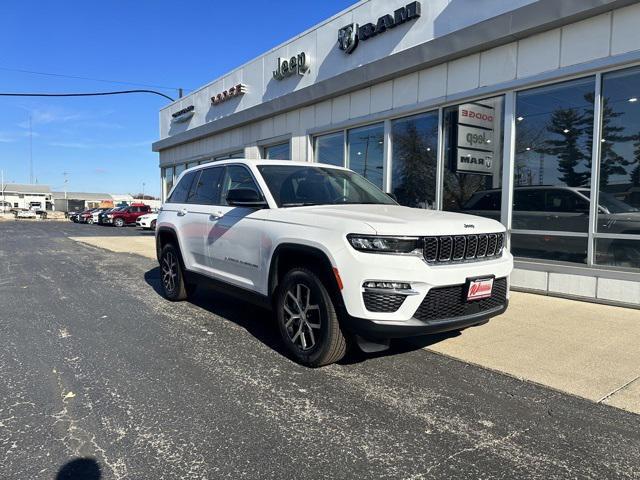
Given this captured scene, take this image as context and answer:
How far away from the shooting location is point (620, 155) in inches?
262

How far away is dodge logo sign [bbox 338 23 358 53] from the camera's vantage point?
11.0 meters

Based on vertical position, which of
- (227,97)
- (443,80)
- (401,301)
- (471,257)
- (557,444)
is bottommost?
(557,444)

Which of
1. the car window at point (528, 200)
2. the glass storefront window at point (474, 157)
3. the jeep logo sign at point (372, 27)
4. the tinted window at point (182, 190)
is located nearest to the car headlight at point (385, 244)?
the tinted window at point (182, 190)

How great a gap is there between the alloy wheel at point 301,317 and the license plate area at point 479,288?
122 cm

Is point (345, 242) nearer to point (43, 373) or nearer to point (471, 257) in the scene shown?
point (471, 257)

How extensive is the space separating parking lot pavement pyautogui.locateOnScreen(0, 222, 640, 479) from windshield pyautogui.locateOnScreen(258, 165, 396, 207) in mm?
1500

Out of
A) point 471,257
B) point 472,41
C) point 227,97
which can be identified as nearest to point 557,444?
point 471,257

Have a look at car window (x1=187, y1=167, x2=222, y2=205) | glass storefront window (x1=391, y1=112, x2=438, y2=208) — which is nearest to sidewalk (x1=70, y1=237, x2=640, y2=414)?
car window (x1=187, y1=167, x2=222, y2=205)

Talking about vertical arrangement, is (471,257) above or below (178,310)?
above

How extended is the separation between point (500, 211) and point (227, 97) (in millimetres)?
11789

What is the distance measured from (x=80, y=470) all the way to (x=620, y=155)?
7.17 metres

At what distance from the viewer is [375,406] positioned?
3424mm

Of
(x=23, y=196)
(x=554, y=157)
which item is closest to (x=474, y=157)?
(x=554, y=157)

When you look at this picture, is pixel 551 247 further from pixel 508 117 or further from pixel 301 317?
pixel 301 317
